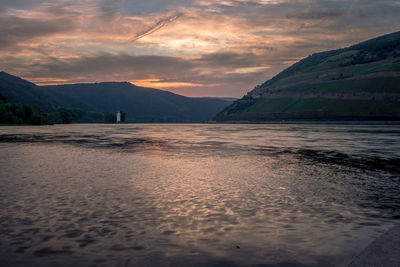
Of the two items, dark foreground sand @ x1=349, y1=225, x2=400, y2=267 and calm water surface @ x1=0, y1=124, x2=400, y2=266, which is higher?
dark foreground sand @ x1=349, y1=225, x2=400, y2=267

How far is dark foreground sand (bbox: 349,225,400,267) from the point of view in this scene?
742cm

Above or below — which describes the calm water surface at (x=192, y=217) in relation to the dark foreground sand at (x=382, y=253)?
below

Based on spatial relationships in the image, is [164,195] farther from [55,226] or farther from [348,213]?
[348,213]

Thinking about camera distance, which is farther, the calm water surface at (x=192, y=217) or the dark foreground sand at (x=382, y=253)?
the calm water surface at (x=192, y=217)

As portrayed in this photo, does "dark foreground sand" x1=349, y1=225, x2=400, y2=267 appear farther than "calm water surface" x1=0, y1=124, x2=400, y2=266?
No

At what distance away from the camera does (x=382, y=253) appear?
797 centimetres

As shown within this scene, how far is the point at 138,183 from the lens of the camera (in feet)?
59.7

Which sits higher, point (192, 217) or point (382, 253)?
point (382, 253)

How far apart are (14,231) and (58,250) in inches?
86.4

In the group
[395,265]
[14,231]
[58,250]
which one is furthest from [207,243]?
[14,231]

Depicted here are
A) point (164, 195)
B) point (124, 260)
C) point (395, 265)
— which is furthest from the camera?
point (164, 195)

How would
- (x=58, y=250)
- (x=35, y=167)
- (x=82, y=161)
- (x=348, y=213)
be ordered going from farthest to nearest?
(x=82, y=161), (x=35, y=167), (x=348, y=213), (x=58, y=250)

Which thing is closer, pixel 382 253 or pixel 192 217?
pixel 382 253

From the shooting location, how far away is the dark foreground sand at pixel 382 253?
7421 millimetres
